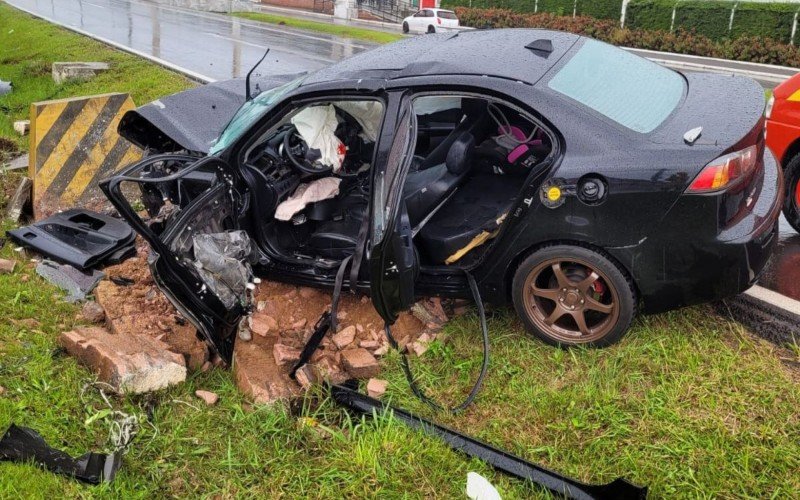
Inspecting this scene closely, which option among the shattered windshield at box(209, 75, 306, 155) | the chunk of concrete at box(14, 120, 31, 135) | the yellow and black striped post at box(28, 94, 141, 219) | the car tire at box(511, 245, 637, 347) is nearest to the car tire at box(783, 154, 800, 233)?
the car tire at box(511, 245, 637, 347)

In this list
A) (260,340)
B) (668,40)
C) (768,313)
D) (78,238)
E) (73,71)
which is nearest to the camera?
(768,313)

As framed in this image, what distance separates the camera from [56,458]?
3.04m

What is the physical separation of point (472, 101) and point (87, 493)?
119 inches

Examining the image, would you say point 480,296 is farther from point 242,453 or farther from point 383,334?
point 242,453

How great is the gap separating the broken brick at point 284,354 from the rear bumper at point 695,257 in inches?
73.4

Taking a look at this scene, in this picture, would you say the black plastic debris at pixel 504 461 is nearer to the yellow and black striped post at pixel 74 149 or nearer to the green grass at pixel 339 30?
the yellow and black striped post at pixel 74 149

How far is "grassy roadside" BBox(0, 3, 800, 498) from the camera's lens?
2.89m

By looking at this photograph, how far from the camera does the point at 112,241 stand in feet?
16.6

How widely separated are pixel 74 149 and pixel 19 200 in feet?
2.11

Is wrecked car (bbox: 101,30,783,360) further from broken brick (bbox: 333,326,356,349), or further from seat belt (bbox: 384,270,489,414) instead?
broken brick (bbox: 333,326,356,349)

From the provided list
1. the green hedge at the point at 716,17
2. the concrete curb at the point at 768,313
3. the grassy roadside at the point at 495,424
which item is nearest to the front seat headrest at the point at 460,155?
the grassy roadside at the point at 495,424

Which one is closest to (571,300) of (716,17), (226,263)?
(226,263)

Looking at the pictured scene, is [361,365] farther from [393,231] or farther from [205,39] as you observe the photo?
[205,39]

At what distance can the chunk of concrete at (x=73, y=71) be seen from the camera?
403 inches
